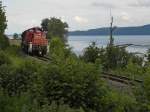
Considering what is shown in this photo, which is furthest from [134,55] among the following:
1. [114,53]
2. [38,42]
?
[38,42]

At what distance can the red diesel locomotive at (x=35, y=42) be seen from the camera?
5073 centimetres

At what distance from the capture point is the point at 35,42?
2025 inches

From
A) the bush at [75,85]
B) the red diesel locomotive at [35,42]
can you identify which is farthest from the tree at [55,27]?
the bush at [75,85]

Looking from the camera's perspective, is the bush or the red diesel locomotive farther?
the red diesel locomotive

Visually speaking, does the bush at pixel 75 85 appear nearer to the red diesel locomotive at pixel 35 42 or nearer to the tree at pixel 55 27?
the red diesel locomotive at pixel 35 42

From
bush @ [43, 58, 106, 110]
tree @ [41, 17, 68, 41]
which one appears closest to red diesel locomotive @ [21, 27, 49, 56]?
bush @ [43, 58, 106, 110]

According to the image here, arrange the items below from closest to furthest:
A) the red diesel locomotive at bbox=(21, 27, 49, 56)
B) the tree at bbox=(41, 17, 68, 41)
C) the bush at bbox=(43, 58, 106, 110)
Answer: the bush at bbox=(43, 58, 106, 110)
the red diesel locomotive at bbox=(21, 27, 49, 56)
the tree at bbox=(41, 17, 68, 41)

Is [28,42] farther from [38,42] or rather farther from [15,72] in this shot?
[15,72]

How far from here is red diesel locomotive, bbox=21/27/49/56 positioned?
50734 millimetres

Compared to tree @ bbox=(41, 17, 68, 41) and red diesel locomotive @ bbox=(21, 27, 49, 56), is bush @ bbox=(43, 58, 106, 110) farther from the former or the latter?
tree @ bbox=(41, 17, 68, 41)

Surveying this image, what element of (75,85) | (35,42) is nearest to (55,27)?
(35,42)

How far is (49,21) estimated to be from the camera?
11788 cm

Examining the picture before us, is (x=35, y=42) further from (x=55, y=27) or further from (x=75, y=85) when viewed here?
(x=55, y=27)

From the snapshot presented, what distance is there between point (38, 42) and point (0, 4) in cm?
543
